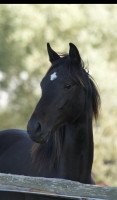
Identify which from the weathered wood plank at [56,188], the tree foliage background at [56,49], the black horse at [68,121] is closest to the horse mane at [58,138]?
the black horse at [68,121]

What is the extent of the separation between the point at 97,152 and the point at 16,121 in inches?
98.6

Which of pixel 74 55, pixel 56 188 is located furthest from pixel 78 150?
pixel 56 188

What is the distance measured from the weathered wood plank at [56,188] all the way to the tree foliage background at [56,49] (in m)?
14.7

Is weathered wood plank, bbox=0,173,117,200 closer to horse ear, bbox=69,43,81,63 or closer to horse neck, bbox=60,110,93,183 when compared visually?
horse neck, bbox=60,110,93,183

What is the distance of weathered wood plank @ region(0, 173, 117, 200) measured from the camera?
2.97 meters

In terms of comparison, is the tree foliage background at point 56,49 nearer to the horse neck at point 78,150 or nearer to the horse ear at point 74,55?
the horse ear at point 74,55

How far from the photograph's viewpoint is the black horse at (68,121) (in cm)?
549

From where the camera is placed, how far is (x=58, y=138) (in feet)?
18.4

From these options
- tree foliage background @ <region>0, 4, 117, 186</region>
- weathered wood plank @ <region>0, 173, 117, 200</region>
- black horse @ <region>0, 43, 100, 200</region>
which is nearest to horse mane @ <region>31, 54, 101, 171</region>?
black horse @ <region>0, 43, 100, 200</region>

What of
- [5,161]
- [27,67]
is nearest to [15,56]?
[27,67]

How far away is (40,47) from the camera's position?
61.8 feet

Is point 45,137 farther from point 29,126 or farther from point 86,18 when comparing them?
point 86,18

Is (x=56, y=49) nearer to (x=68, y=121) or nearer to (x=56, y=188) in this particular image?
(x=68, y=121)

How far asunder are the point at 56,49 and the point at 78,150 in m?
Answer: 12.8
